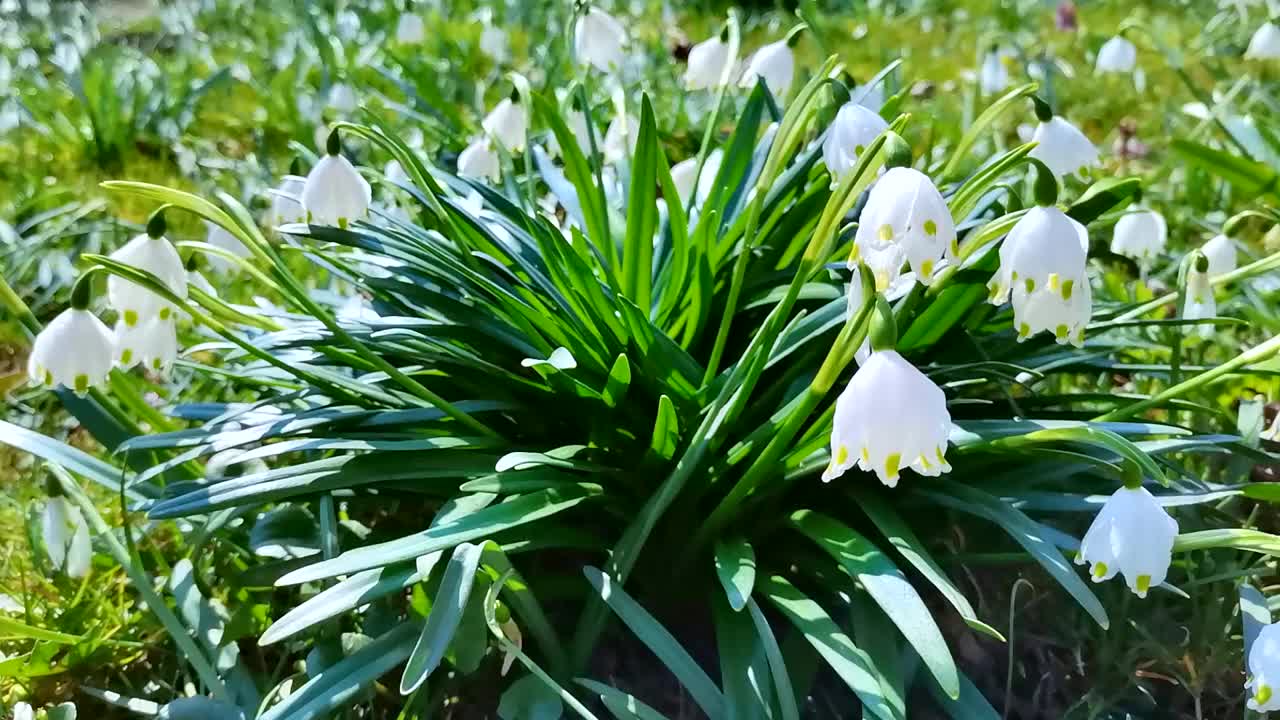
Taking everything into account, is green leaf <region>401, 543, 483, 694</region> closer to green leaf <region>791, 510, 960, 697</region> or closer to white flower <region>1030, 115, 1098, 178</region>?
green leaf <region>791, 510, 960, 697</region>

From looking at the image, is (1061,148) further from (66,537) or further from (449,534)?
(66,537)

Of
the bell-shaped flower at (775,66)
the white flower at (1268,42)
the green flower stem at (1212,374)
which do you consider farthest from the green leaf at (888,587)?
the white flower at (1268,42)

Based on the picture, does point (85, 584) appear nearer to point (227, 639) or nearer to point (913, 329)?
point (227, 639)

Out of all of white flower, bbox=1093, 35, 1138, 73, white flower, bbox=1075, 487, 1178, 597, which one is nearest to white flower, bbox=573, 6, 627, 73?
white flower, bbox=1075, 487, 1178, 597

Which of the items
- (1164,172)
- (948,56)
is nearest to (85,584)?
(1164,172)

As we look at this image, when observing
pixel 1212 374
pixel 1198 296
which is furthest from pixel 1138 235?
pixel 1212 374
